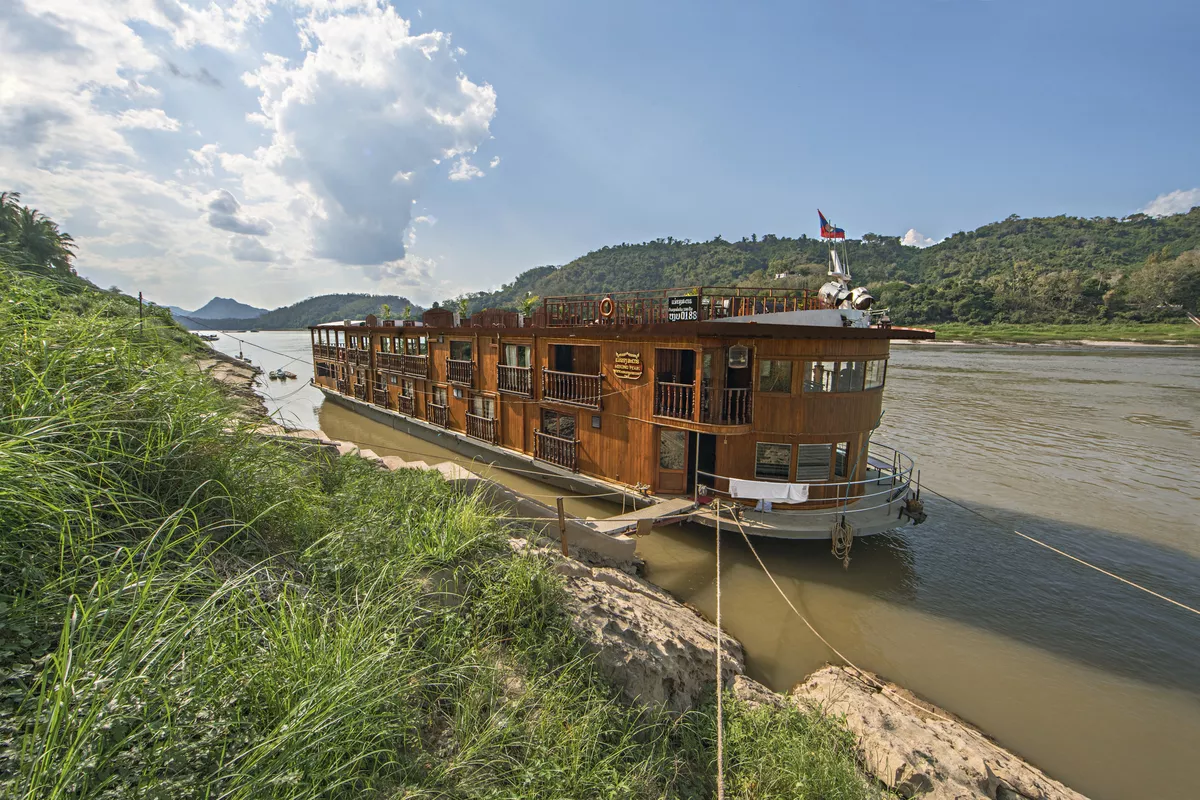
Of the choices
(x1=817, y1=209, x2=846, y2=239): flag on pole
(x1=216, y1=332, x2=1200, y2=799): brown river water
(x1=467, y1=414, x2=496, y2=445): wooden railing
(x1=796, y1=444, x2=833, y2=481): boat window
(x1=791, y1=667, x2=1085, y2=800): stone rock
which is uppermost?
(x1=817, y1=209, x2=846, y2=239): flag on pole

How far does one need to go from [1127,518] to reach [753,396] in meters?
12.7

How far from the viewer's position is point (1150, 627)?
9344 millimetres

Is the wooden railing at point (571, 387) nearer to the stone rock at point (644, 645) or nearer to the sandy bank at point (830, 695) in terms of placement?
the stone rock at point (644, 645)

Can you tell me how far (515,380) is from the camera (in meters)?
15.6

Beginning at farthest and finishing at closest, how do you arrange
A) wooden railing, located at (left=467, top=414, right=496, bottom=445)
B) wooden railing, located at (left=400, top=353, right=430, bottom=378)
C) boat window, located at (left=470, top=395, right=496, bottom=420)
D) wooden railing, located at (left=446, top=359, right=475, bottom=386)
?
wooden railing, located at (left=400, top=353, right=430, bottom=378), wooden railing, located at (left=446, top=359, right=475, bottom=386), boat window, located at (left=470, top=395, right=496, bottom=420), wooden railing, located at (left=467, top=414, right=496, bottom=445)

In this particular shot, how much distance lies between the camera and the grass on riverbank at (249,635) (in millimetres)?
2473

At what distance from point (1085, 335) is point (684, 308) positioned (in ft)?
298

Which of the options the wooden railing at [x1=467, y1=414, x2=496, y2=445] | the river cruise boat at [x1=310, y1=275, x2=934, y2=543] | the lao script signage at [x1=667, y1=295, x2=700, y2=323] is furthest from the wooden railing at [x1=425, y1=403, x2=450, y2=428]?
the lao script signage at [x1=667, y1=295, x2=700, y2=323]

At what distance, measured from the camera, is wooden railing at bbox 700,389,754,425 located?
1108 centimetres

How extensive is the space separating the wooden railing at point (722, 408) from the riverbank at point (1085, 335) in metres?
75.6

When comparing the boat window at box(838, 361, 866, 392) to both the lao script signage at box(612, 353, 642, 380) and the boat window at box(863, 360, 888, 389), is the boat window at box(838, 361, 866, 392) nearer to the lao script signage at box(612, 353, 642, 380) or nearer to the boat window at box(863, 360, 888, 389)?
the boat window at box(863, 360, 888, 389)

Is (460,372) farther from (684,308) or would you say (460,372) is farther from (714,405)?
(714,405)

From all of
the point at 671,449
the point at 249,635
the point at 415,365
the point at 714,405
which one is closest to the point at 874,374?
the point at 714,405

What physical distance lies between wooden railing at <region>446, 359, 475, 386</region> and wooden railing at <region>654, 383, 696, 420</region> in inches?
328
